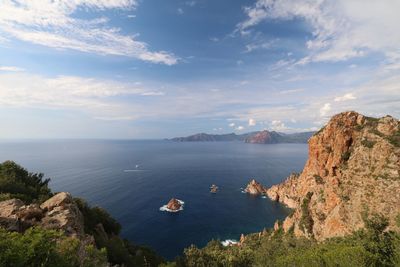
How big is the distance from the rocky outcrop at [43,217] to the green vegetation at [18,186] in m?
12.1

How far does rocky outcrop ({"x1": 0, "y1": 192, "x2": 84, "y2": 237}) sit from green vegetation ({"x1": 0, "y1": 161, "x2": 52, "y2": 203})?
1214 centimetres

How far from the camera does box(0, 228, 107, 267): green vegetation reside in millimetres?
16234

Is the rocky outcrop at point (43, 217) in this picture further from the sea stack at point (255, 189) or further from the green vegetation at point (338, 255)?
the sea stack at point (255, 189)

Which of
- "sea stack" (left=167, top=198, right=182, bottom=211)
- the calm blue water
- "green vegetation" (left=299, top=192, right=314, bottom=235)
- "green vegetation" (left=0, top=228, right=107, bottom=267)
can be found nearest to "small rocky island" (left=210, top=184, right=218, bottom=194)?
the calm blue water

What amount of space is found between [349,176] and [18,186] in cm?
9164

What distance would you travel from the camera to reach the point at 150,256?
48219 millimetres

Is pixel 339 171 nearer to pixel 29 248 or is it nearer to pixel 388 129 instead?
pixel 388 129

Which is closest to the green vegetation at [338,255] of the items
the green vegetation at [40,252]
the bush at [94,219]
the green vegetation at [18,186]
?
the bush at [94,219]

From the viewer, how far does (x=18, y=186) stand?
5472cm

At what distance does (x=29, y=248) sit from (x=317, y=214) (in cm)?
8553

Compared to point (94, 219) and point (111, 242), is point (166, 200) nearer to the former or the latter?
point (94, 219)

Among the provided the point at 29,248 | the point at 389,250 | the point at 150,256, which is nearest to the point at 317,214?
the point at 389,250

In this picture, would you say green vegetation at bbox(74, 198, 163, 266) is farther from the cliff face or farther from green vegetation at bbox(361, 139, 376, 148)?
green vegetation at bbox(361, 139, 376, 148)

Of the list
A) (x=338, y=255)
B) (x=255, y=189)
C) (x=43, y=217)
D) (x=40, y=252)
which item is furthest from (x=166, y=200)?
(x=40, y=252)
